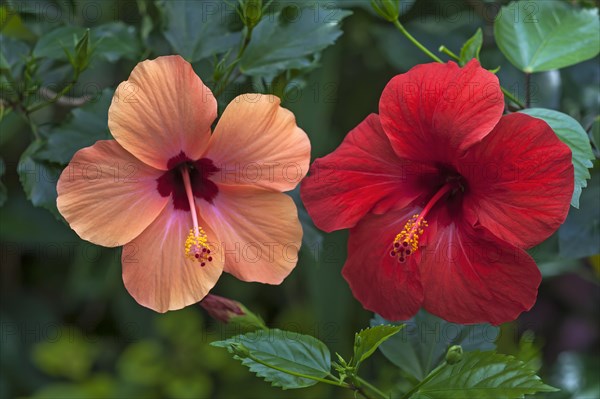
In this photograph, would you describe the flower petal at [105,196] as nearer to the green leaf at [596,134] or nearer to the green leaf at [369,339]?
the green leaf at [369,339]

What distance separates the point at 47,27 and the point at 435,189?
2.49 feet

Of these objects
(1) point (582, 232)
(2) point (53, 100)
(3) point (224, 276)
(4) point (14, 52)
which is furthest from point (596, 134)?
(3) point (224, 276)

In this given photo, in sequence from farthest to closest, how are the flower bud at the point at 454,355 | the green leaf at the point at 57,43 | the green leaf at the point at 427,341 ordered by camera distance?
the green leaf at the point at 57,43 < the green leaf at the point at 427,341 < the flower bud at the point at 454,355

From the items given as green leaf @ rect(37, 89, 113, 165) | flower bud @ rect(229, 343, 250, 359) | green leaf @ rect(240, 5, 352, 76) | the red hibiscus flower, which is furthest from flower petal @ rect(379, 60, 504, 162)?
green leaf @ rect(37, 89, 113, 165)

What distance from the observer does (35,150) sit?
1.20 meters

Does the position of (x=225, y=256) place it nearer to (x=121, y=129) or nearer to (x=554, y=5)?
(x=121, y=129)

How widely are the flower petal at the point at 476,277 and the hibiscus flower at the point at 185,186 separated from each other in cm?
20

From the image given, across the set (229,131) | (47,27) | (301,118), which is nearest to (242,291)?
(301,118)

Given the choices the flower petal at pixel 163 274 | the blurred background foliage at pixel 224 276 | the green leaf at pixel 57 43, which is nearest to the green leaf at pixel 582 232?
the blurred background foliage at pixel 224 276

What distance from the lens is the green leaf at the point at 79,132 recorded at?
117cm

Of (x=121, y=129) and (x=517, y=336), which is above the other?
(x=121, y=129)

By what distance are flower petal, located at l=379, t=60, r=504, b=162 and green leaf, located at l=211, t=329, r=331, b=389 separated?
11.3 inches

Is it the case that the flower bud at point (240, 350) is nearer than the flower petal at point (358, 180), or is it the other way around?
the flower bud at point (240, 350)

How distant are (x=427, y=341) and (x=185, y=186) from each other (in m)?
0.42
